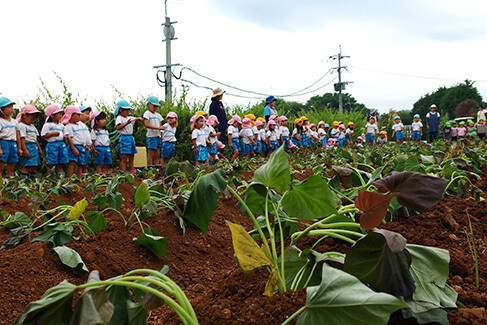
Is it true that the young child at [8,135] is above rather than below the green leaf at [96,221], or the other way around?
above

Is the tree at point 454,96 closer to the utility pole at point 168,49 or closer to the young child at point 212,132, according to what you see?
the utility pole at point 168,49

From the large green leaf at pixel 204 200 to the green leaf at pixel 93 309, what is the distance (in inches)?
23.4

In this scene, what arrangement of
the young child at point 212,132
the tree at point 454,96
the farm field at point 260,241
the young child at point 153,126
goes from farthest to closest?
the tree at point 454,96, the young child at point 212,132, the young child at point 153,126, the farm field at point 260,241

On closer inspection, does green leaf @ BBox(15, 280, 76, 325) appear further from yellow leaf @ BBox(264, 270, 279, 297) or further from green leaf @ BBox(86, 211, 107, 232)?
green leaf @ BBox(86, 211, 107, 232)

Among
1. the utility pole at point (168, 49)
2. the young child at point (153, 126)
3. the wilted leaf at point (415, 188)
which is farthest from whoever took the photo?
the utility pole at point (168, 49)

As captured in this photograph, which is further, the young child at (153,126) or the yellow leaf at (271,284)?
the young child at (153,126)

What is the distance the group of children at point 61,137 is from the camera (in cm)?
841

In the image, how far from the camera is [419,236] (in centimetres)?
197

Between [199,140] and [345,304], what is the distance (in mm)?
10201

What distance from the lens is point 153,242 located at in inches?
107

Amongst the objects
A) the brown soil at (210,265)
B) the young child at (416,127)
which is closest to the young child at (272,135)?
the young child at (416,127)

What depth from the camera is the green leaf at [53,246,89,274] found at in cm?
248

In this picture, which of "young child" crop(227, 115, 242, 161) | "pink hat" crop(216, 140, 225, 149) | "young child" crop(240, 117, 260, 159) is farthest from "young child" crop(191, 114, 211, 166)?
"young child" crop(240, 117, 260, 159)

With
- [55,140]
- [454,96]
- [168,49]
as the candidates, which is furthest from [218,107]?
[454,96]
